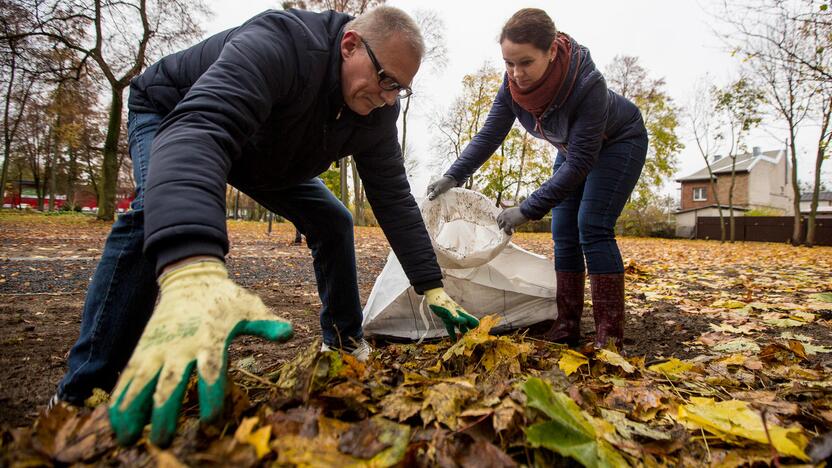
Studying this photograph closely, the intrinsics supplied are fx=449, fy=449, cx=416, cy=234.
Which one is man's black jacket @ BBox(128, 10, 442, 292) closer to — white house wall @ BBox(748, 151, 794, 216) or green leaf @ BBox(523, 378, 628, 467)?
green leaf @ BBox(523, 378, 628, 467)

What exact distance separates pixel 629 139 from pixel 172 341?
2.08 metres

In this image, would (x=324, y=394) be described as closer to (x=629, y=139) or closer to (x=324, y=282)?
(x=324, y=282)

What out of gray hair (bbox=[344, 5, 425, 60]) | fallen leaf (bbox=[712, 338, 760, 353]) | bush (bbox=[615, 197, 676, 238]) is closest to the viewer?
gray hair (bbox=[344, 5, 425, 60])

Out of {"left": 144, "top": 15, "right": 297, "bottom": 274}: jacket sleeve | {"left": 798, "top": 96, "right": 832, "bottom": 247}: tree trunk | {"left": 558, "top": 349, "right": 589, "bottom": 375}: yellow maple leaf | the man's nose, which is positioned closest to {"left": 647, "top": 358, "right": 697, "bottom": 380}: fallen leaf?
{"left": 558, "top": 349, "right": 589, "bottom": 375}: yellow maple leaf

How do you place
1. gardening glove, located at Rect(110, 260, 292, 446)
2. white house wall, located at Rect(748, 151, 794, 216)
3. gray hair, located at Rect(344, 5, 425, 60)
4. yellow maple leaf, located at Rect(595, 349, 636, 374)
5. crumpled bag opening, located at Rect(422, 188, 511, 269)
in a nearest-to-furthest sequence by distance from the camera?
gardening glove, located at Rect(110, 260, 292, 446) → gray hair, located at Rect(344, 5, 425, 60) → yellow maple leaf, located at Rect(595, 349, 636, 374) → crumpled bag opening, located at Rect(422, 188, 511, 269) → white house wall, located at Rect(748, 151, 794, 216)

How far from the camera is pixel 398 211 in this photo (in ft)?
6.39

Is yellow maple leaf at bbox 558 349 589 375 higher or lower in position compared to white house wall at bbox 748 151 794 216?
lower

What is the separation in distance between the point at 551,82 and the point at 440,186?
77cm

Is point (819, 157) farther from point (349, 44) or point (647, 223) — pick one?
point (349, 44)

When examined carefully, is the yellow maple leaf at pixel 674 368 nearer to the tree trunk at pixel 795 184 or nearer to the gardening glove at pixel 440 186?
the gardening glove at pixel 440 186

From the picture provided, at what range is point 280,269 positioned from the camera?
17.8 ft

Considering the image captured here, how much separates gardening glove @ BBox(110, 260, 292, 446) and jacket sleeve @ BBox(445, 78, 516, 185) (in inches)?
70.9

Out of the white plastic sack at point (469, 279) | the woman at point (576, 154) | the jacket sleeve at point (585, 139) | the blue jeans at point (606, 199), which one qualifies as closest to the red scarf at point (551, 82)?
the woman at point (576, 154)

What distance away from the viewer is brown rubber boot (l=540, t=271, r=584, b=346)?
229cm
